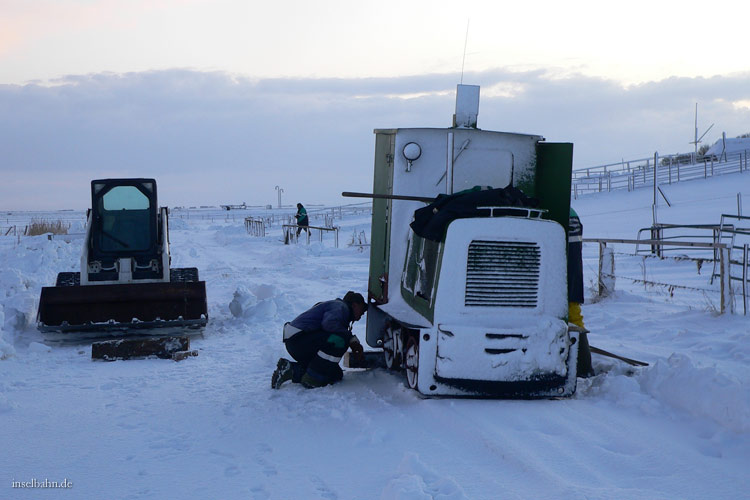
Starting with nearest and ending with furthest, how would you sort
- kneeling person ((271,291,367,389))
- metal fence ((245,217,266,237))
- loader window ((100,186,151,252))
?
1. kneeling person ((271,291,367,389))
2. loader window ((100,186,151,252))
3. metal fence ((245,217,266,237))

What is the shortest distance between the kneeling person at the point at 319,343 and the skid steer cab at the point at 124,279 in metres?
3.63

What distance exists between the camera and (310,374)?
24.6 ft

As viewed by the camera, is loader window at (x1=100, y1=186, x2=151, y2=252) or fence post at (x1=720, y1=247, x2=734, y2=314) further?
loader window at (x1=100, y1=186, x2=151, y2=252)

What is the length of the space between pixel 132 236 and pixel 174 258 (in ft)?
44.6

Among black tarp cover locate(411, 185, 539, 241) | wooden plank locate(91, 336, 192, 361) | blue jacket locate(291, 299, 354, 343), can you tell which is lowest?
wooden plank locate(91, 336, 192, 361)

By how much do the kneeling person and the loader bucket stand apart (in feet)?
11.9

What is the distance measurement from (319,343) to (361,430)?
6.05ft

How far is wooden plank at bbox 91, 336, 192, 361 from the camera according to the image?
9.27 meters

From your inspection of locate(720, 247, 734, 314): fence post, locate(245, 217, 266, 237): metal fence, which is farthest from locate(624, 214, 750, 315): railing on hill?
locate(245, 217, 266, 237): metal fence

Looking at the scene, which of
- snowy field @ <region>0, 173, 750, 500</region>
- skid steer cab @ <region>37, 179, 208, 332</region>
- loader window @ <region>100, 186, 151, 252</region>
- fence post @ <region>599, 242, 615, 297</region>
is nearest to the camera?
snowy field @ <region>0, 173, 750, 500</region>

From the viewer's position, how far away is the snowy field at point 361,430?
4820 millimetres

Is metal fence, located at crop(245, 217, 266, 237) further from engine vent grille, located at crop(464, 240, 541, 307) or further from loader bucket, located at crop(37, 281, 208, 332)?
engine vent grille, located at crop(464, 240, 541, 307)

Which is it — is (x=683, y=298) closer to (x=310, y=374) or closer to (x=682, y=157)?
(x=310, y=374)

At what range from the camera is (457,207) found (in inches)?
259
